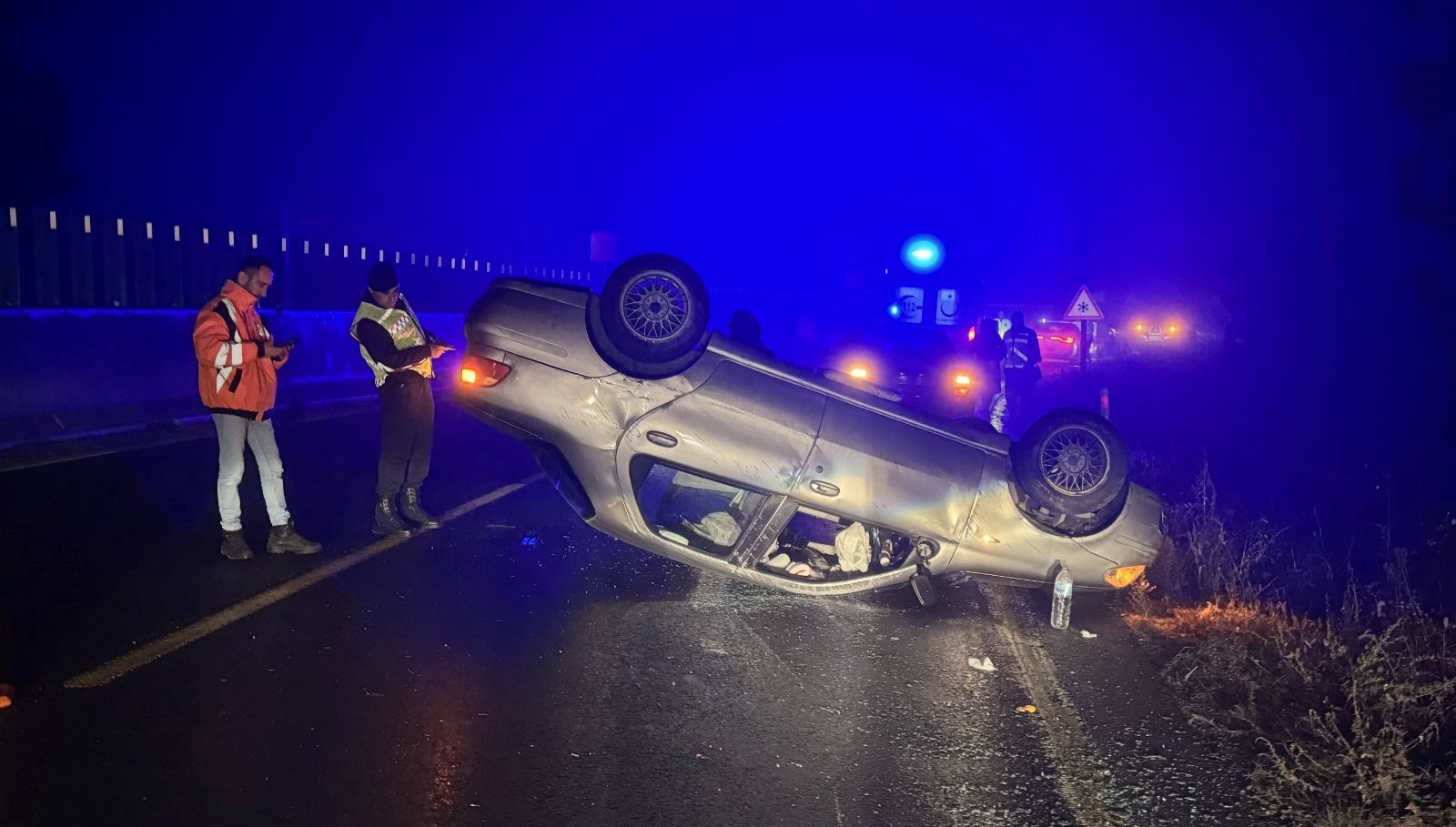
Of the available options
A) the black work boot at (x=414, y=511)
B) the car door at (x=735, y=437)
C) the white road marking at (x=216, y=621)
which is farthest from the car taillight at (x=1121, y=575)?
the black work boot at (x=414, y=511)

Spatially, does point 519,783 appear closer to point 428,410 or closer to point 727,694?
point 727,694

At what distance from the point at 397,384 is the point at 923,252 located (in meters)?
9.94

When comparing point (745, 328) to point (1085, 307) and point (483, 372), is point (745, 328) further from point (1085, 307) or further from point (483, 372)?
point (1085, 307)

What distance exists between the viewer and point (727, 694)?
14.0 ft

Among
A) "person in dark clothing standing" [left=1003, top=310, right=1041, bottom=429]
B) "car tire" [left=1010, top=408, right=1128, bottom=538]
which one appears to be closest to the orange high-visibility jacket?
"car tire" [left=1010, top=408, right=1128, bottom=538]

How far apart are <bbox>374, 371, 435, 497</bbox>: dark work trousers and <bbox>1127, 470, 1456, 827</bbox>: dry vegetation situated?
4907mm

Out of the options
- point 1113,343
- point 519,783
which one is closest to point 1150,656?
point 519,783

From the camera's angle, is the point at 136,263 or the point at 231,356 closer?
the point at 231,356

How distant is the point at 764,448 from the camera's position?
5.10 metres

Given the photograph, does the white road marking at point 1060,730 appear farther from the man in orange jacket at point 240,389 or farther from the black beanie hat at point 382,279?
the black beanie hat at point 382,279

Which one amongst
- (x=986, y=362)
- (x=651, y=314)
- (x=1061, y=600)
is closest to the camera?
(x=651, y=314)

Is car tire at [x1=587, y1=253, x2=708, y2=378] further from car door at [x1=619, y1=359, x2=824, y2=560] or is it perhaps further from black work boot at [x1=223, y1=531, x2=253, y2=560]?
black work boot at [x1=223, y1=531, x2=253, y2=560]

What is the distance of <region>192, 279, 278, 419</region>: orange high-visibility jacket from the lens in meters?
5.67

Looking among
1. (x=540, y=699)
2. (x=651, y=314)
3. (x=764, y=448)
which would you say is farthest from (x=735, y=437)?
(x=540, y=699)
